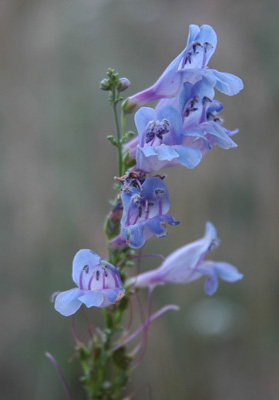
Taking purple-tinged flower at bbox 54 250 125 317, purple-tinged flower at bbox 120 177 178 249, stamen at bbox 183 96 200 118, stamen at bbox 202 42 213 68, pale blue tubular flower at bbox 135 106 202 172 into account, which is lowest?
purple-tinged flower at bbox 54 250 125 317

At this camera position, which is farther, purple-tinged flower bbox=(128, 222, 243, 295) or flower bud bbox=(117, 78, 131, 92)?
purple-tinged flower bbox=(128, 222, 243, 295)

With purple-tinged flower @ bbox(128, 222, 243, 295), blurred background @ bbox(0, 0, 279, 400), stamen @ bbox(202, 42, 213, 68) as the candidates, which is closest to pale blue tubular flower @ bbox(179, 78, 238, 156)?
stamen @ bbox(202, 42, 213, 68)

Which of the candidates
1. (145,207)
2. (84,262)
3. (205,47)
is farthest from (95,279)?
(205,47)

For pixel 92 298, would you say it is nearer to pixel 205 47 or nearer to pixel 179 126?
pixel 179 126

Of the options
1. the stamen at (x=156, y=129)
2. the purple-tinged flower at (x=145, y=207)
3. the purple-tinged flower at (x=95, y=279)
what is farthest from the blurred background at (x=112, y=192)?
the stamen at (x=156, y=129)

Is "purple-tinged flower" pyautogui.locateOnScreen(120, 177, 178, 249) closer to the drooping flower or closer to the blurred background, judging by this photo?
the drooping flower

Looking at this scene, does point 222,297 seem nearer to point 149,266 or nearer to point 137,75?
point 149,266

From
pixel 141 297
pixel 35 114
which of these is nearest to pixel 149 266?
pixel 141 297
